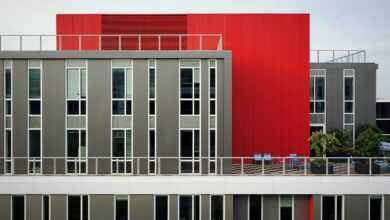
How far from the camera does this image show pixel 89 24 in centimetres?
1989

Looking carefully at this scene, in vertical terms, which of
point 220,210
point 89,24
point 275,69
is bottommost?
point 220,210

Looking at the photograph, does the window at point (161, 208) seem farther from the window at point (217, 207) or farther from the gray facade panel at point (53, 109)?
the gray facade panel at point (53, 109)

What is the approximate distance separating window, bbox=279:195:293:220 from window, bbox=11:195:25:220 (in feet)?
39.7

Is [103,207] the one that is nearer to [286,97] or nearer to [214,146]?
[214,146]

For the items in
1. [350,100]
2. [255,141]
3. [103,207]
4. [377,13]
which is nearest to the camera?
[103,207]

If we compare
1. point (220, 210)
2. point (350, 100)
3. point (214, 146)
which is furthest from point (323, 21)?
point (220, 210)

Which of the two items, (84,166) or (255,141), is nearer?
(84,166)

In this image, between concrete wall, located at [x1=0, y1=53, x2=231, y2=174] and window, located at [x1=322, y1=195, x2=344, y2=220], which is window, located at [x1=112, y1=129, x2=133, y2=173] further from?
window, located at [x1=322, y1=195, x2=344, y2=220]

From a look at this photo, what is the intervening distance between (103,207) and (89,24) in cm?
1109

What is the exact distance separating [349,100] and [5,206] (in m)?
24.0

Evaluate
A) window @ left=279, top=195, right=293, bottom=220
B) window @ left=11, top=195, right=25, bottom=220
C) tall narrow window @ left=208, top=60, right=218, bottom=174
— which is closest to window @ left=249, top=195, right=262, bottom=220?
window @ left=279, top=195, right=293, bottom=220

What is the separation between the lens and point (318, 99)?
25047 millimetres

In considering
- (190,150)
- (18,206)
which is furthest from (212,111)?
(18,206)

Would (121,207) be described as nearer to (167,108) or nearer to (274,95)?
(167,108)
